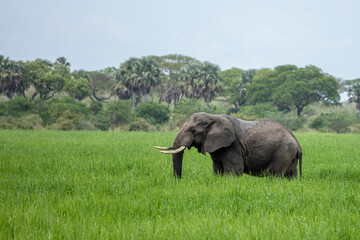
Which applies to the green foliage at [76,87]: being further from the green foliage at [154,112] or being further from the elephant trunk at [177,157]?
the elephant trunk at [177,157]

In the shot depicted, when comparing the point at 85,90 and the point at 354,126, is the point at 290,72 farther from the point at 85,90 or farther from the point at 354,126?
the point at 85,90

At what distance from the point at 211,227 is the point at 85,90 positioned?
47.1m

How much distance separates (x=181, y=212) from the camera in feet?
13.5

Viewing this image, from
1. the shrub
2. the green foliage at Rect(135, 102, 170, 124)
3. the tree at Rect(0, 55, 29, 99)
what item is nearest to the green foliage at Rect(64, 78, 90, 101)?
the tree at Rect(0, 55, 29, 99)

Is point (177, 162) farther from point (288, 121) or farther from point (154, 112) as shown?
point (288, 121)

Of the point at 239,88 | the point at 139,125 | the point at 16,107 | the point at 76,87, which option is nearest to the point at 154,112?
the point at 139,125

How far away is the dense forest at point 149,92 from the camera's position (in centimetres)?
Result: 3303

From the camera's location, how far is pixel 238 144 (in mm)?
6039

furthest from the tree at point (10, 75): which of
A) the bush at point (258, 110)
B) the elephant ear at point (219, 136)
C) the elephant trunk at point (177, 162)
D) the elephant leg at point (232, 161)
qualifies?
the elephant leg at point (232, 161)

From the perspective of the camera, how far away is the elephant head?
230 inches

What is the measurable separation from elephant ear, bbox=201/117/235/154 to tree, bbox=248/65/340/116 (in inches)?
1666

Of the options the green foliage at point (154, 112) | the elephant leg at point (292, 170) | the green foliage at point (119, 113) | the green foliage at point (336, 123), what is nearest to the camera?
the elephant leg at point (292, 170)

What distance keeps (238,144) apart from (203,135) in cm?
68

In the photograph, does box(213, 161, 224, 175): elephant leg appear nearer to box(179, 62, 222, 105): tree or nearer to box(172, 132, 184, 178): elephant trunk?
box(172, 132, 184, 178): elephant trunk
